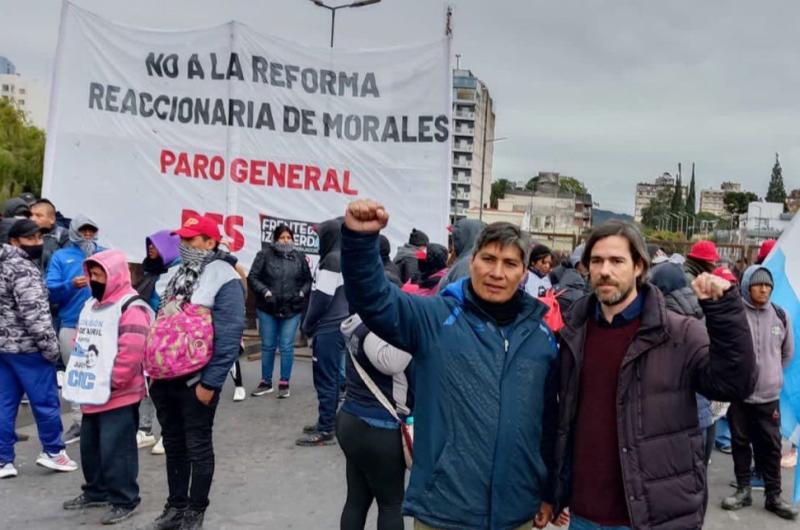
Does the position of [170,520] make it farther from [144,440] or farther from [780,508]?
[780,508]

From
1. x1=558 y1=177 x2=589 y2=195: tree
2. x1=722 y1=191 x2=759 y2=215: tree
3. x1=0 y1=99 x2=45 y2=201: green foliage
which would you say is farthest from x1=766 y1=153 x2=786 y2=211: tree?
x1=0 y1=99 x2=45 y2=201: green foliage

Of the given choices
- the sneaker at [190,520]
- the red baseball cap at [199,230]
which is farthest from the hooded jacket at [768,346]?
the sneaker at [190,520]

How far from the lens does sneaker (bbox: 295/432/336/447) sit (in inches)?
248

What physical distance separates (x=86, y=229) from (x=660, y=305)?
5.37 m

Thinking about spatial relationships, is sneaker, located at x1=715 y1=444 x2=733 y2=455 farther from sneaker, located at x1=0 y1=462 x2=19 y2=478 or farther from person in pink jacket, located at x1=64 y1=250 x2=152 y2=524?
sneaker, located at x1=0 y1=462 x2=19 y2=478

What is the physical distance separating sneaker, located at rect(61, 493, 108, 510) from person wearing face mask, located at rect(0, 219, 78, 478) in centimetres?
75

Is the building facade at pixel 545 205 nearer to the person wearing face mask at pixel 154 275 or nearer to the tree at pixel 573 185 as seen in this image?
the tree at pixel 573 185

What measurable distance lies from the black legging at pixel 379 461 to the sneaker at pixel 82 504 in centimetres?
207

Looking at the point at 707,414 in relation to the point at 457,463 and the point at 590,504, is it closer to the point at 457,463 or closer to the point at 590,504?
the point at 590,504

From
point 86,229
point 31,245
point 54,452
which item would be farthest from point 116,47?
point 54,452

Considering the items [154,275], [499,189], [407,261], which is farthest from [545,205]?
[154,275]

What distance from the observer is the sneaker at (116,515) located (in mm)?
4492

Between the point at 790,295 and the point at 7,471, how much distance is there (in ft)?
17.0

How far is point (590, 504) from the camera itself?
2.53 meters
